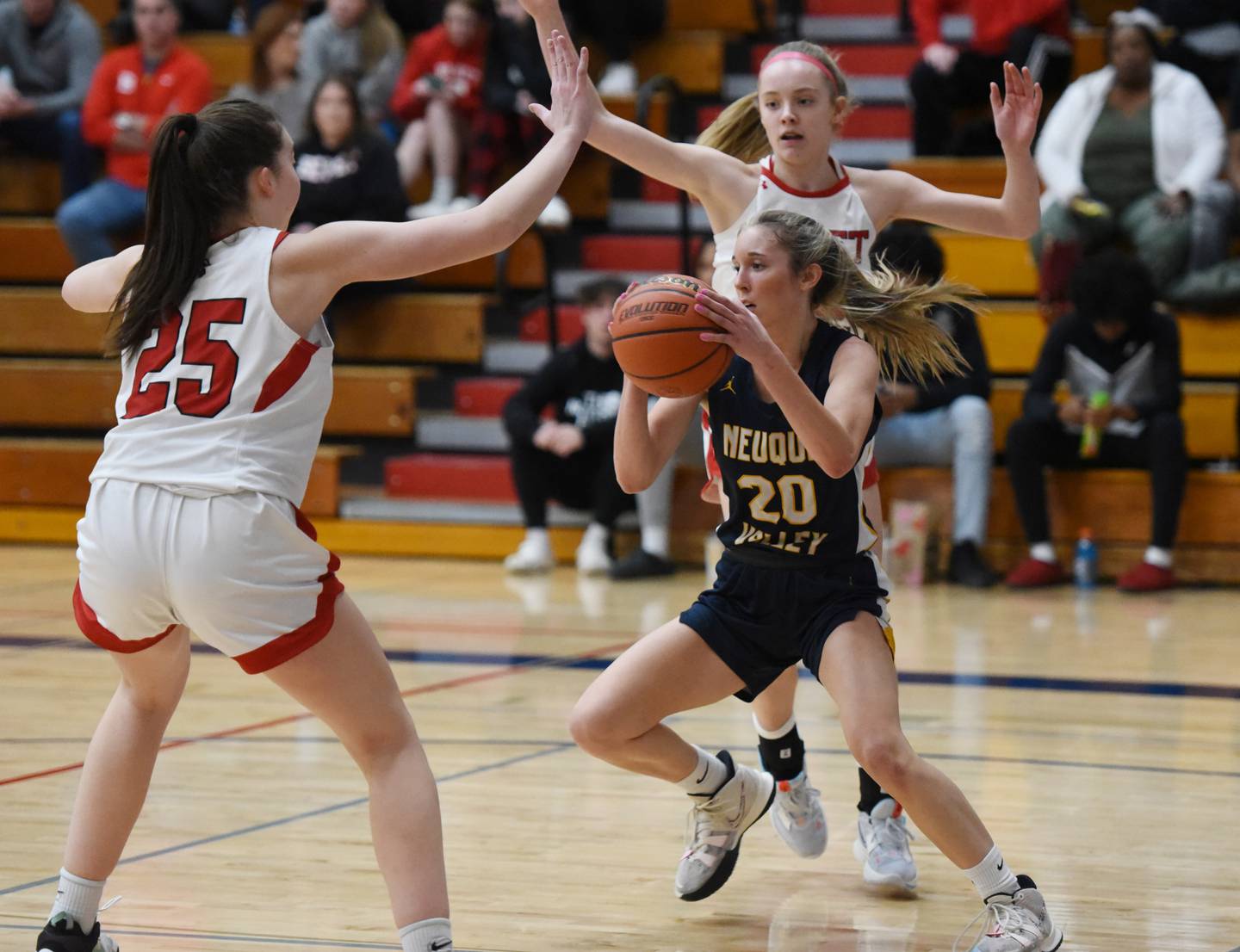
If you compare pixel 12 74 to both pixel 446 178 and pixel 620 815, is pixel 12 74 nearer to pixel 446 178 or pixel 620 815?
pixel 446 178

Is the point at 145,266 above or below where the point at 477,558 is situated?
above

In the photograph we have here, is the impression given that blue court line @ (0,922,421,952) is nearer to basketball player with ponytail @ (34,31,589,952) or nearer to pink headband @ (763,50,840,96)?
basketball player with ponytail @ (34,31,589,952)

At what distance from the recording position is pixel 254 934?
316 centimetres

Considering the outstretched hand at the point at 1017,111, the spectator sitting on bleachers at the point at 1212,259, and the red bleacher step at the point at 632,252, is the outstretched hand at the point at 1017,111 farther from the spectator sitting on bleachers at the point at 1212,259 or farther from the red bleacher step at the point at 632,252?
the red bleacher step at the point at 632,252

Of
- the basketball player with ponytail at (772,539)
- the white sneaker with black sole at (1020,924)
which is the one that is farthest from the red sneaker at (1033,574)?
the white sneaker with black sole at (1020,924)

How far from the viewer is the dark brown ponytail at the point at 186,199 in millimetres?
2830

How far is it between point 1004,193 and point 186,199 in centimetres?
189

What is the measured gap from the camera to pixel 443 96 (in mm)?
9969

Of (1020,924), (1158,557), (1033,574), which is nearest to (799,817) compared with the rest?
(1020,924)

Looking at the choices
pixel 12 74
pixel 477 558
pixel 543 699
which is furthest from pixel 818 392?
pixel 12 74

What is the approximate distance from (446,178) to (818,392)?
7.02 m

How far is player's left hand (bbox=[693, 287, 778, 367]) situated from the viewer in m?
2.95

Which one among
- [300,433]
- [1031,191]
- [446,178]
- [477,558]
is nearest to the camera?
[300,433]

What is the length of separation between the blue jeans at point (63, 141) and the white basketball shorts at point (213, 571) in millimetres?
8075
